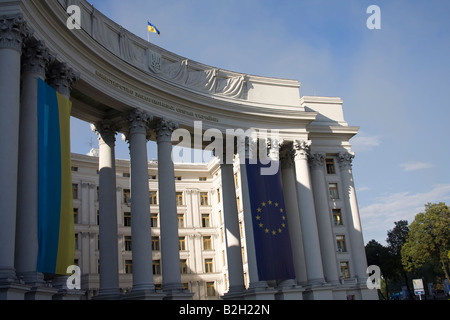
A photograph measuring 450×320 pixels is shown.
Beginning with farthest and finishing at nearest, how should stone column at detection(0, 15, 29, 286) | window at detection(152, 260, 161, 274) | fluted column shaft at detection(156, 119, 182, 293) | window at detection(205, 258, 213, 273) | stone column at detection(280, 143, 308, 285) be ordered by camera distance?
window at detection(205, 258, 213, 273) < window at detection(152, 260, 161, 274) < stone column at detection(280, 143, 308, 285) < fluted column shaft at detection(156, 119, 182, 293) < stone column at detection(0, 15, 29, 286)

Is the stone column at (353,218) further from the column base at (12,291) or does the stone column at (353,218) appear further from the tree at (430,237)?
the tree at (430,237)

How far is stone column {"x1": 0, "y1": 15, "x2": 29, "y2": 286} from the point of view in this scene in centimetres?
1911

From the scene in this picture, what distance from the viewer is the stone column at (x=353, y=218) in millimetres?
43650

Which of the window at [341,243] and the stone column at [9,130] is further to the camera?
the window at [341,243]

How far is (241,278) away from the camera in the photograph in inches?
1555

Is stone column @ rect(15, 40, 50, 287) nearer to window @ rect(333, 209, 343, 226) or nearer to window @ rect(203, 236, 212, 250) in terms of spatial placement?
window @ rect(333, 209, 343, 226)

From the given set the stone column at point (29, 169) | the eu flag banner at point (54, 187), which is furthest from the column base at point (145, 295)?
the stone column at point (29, 169)

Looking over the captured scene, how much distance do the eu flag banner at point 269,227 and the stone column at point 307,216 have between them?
203 centimetres

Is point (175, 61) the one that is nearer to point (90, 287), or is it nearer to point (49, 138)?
point (49, 138)

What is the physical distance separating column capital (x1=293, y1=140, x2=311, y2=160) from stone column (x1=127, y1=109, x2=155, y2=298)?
1508 cm

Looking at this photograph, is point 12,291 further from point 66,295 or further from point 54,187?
point 54,187

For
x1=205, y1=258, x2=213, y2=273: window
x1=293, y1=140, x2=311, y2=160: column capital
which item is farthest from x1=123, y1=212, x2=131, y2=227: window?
x1=293, y1=140, x2=311, y2=160: column capital

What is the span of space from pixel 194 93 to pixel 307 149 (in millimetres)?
12485
